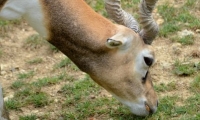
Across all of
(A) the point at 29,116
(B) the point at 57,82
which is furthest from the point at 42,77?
(A) the point at 29,116

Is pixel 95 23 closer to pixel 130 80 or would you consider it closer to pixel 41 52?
pixel 130 80

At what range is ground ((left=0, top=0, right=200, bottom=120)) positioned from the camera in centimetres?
680

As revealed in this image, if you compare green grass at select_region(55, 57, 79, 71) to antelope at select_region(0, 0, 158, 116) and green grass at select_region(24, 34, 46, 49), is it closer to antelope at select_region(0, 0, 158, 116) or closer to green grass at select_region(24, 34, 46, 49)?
green grass at select_region(24, 34, 46, 49)

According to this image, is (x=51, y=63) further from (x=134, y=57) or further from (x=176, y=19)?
(x=134, y=57)

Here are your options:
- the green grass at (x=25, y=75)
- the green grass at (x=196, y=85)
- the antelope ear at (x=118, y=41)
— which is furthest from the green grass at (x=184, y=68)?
the green grass at (x=25, y=75)

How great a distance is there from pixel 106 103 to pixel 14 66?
168 cm

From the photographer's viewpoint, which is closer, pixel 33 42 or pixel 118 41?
pixel 118 41

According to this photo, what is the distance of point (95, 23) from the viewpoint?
18.0ft

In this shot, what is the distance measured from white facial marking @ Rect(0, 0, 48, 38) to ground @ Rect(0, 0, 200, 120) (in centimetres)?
149

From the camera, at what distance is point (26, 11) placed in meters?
5.41

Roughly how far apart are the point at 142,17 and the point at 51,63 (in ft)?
7.79

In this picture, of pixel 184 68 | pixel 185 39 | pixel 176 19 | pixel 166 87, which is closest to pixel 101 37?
pixel 166 87

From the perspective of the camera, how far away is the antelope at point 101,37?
542 cm

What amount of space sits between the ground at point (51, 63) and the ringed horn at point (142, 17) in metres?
1.13
